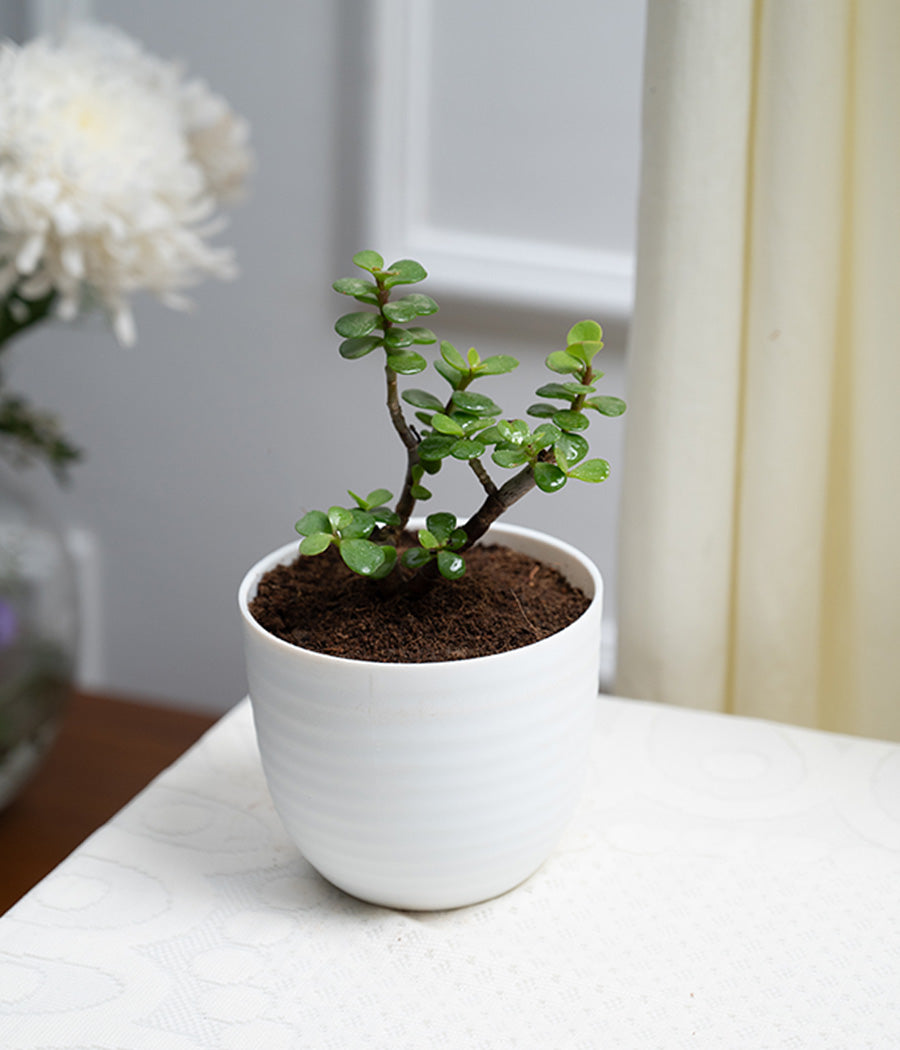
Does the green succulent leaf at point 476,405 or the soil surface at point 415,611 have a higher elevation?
the green succulent leaf at point 476,405

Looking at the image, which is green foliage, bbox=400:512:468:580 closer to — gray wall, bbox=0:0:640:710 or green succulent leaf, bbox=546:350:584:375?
green succulent leaf, bbox=546:350:584:375

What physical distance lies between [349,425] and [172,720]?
0.31m

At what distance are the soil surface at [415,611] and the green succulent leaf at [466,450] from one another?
0.07 m

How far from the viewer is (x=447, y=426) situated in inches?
15.4

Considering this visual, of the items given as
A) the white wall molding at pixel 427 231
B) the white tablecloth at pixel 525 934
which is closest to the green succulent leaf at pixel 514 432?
the white tablecloth at pixel 525 934

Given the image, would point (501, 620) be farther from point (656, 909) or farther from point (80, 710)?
point (80, 710)

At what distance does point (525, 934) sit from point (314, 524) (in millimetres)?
179

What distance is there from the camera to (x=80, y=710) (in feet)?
3.23

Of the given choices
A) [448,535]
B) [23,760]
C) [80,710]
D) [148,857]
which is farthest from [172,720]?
[448,535]

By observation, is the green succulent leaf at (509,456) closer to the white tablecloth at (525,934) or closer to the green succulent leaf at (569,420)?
the green succulent leaf at (569,420)

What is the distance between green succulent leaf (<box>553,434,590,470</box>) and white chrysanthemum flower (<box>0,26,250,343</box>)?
29 cm

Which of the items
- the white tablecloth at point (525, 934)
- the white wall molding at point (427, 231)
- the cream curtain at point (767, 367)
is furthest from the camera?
the white wall molding at point (427, 231)

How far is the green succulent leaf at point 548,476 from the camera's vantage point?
0.38 meters

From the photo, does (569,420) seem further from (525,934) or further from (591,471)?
(525,934)
